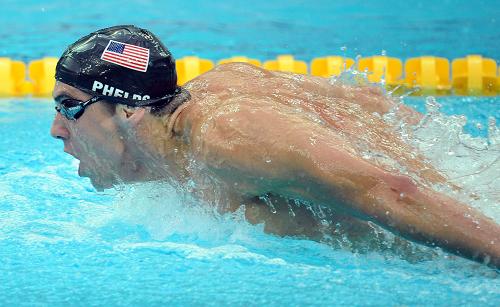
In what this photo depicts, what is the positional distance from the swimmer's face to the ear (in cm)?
3

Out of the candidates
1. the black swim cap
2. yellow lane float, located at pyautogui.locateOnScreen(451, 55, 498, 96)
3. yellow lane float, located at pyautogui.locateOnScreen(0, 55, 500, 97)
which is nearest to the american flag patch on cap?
the black swim cap

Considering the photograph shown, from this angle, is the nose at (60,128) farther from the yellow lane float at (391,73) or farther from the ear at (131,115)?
the yellow lane float at (391,73)

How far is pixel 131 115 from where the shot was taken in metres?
2.43

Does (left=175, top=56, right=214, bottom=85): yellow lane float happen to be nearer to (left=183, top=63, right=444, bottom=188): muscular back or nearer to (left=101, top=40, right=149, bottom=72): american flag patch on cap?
(left=183, top=63, right=444, bottom=188): muscular back

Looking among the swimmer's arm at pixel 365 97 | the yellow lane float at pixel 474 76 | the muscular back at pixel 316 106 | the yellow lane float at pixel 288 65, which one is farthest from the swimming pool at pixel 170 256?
the yellow lane float at pixel 288 65

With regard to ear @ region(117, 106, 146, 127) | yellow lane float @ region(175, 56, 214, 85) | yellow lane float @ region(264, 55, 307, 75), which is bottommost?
yellow lane float @ region(175, 56, 214, 85)

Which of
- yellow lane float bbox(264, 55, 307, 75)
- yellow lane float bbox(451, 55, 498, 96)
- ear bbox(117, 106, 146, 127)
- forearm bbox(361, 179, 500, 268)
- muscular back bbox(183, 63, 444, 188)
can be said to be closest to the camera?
forearm bbox(361, 179, 500, 268)

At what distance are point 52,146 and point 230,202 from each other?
7.20 feet

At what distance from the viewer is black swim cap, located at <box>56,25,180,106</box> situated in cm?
243

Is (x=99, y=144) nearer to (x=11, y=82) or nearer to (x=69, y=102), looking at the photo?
(x=69, y=102)

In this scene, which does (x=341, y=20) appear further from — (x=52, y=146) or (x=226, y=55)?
(x=52, y=146)

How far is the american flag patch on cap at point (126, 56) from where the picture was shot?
2.44 meters

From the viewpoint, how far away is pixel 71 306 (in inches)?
86.5

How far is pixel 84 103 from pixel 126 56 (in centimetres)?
20
